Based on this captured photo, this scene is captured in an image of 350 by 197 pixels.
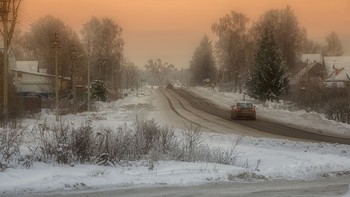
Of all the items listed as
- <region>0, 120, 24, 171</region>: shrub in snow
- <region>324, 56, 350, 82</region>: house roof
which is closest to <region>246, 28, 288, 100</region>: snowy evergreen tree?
<region>324, 56, 350, 82</region>: house roof

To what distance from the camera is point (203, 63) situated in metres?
128

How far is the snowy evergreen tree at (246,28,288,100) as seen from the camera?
55.0m

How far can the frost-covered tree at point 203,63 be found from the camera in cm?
12662

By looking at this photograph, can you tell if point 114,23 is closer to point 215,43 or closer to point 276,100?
point 215,43

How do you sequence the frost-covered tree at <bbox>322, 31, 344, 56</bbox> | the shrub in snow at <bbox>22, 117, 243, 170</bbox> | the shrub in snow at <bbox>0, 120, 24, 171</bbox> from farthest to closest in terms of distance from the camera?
the frost-covered tree at <bbox>322, 31, 344, 56</bbox>
the shrub in snow at <bbox>22, 117, 243, 170</bbox>
the shrub in snow at <bbox>0, 120, 24, 171</bbox>

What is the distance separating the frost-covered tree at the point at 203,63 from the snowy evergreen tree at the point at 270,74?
65.0m

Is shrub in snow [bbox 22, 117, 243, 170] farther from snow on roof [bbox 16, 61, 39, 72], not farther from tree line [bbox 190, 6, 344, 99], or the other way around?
snow on roof [bbox 16, 61, 39, 72]

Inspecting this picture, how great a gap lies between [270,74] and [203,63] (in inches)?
2859

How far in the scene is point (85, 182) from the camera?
10945 millimetres

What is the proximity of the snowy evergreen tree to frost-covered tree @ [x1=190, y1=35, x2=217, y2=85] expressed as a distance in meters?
65.0

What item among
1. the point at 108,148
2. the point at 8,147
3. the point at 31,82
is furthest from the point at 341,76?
the point at 8,147

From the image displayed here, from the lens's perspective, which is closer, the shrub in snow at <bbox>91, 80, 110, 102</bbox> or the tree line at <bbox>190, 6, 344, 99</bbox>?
the tree line at <bbox>190, 6, 344, 99</bbox>

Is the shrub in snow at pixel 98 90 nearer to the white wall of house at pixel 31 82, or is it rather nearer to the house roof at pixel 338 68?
the white wall of house at pixel 31 82

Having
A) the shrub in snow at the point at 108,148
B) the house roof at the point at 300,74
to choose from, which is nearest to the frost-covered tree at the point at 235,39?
the house roof at the point at 300,74
